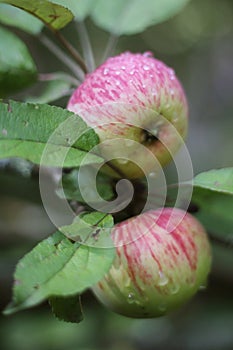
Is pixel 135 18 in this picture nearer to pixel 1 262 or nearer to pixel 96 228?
pixel 96 228

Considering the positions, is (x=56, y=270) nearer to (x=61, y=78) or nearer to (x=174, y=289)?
(x=174, y=289)

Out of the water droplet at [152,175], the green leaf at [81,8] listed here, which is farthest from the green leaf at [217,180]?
the green leaf at [81,8]

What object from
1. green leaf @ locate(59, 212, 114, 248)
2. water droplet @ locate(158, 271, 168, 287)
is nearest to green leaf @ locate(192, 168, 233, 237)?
water droplet @ locate(158, 271, 168, 287)

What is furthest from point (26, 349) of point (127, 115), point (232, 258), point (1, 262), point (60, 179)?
point (127, 115)

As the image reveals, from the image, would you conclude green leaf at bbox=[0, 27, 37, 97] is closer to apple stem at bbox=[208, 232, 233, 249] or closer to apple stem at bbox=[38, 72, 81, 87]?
apple stem at bbox=[38, 72, 81, 87]

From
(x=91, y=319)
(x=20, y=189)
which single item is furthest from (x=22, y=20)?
(x=91, y=319)

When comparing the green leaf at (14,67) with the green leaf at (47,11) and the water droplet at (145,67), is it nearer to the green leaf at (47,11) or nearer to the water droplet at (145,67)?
the green leaf at (47,11)
